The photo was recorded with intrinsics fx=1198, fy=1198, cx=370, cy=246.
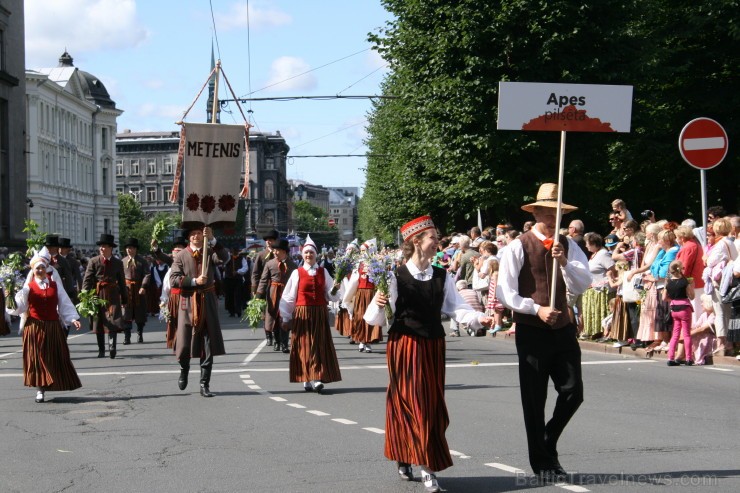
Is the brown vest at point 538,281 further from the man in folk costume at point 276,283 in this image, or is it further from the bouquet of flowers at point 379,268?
the man in folk costume at point 276,283

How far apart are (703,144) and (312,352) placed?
682 centimetres

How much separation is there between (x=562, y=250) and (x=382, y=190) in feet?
190

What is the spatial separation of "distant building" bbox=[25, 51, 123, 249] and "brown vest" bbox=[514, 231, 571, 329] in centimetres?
7206

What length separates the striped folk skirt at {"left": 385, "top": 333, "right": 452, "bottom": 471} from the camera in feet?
26.1

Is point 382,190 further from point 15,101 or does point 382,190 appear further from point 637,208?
point 637,208

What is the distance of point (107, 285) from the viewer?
69.0 ft

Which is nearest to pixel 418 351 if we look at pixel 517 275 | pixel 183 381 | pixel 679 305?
pixel 517 275

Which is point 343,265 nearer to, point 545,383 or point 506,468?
point 506,468

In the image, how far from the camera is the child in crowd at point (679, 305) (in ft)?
54.0

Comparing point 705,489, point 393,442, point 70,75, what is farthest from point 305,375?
point 70,75

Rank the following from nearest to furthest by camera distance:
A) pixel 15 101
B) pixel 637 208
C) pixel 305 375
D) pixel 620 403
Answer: pixel 620 403 < pixel 305 375 < pixel 637 208 < pixel 15 101

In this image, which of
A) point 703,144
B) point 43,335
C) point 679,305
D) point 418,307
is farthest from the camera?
point 703,144

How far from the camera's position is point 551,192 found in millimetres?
8562

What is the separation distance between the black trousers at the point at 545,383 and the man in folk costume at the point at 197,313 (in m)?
6.25
